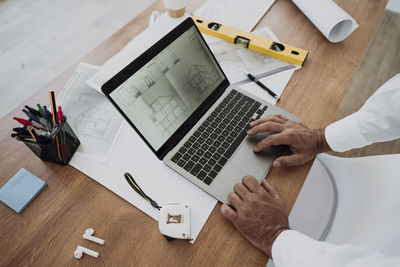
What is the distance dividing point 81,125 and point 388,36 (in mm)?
2637

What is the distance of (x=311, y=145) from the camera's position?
2.18 feet

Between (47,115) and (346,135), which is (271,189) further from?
(47,115)

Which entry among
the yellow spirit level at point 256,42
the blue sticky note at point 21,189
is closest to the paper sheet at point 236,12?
the yellow spirit level at point 256,42

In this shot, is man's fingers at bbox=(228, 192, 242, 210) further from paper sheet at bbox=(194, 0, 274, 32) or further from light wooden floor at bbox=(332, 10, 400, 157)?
light wooden floor at bbox=(332, 10, 400, 157)

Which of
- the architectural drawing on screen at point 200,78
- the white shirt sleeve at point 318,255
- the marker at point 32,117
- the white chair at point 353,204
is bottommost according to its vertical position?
the white chair at point 353,204

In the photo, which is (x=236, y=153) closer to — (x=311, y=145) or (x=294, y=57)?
(x=311, y=145)

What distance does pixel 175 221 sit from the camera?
0.55 metres

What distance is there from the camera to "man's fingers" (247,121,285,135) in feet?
2.22

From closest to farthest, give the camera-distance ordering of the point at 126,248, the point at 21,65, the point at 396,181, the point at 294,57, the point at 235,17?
1. the point at 126,248
2. the point at 396,181
3. the point at 294,57
4. the point at 235,17
5. the point at 21,65

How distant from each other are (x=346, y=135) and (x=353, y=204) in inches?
8.4

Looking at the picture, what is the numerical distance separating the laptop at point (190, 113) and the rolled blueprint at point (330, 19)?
0.44 meters

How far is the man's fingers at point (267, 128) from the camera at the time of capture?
0.68m

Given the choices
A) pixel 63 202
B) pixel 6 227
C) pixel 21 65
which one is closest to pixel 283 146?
pixel 63 202

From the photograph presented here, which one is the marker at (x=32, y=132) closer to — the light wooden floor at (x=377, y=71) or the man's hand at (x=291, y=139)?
the man's hand at (x=291, y=139)
